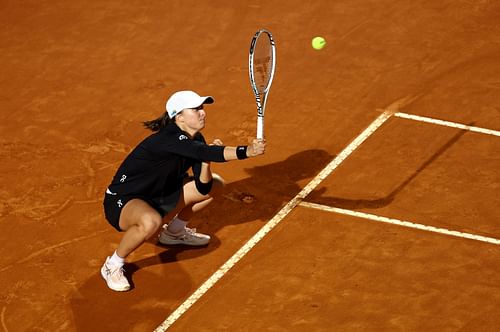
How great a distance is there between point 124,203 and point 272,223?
1643mm

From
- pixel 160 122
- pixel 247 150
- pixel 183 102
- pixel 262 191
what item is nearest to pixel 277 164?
pixel 262 191

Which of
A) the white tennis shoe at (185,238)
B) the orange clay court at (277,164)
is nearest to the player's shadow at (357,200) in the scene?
the orange clay court at (277,164)

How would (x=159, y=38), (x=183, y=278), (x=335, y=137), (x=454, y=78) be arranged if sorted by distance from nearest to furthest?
(x=183, y=278)
(x=335, y=137)
(x=454, y=78)
(x=159, y=38)

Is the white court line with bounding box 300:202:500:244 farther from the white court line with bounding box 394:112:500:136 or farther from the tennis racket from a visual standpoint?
the white court line with bounding box 394:112:500:136

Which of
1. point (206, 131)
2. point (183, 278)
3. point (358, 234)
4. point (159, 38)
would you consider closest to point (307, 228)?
point (358, 234)

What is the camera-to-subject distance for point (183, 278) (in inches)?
381

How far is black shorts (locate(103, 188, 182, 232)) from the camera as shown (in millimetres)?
9586

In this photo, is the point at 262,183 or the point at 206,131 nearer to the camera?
the point at 262,183

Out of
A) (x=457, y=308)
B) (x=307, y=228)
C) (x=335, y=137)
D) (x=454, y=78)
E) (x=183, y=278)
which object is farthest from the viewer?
(x=454, y=78)

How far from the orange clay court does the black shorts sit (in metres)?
0.52

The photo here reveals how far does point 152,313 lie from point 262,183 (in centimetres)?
246

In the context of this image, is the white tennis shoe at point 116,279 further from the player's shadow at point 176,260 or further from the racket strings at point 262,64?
the racket strings at point 262,64

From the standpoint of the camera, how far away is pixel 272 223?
411 inches

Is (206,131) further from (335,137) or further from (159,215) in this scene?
(159,215)
